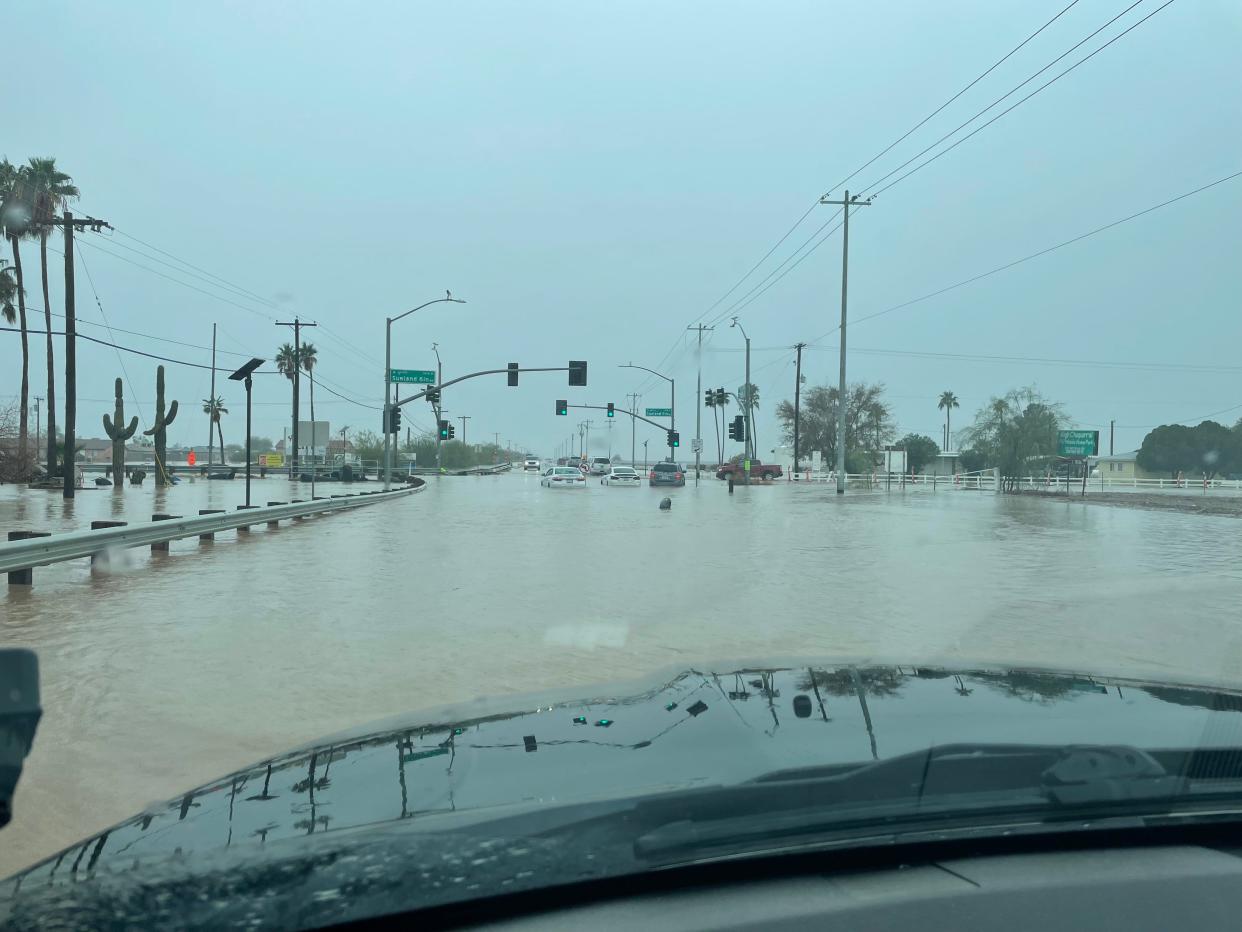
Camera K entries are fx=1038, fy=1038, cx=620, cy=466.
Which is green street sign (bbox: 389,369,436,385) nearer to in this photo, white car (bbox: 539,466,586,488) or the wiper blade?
white car (bbox: 539,466,586,488)

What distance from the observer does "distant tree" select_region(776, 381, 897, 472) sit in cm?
10112

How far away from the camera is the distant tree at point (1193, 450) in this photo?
73.4 meters

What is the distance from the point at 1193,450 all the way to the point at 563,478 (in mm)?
49519

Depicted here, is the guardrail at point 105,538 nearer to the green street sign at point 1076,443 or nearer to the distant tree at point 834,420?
the green street sign at point 1076,443

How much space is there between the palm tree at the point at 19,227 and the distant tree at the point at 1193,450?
72.3 metres

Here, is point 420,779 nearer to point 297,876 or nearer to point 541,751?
point 541,751

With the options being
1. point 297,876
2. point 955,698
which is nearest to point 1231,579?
point 955,698

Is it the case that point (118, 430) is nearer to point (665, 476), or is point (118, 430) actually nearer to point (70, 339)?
point (70, 339)

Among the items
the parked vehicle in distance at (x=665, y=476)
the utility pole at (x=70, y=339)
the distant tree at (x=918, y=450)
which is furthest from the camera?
the distant tree at (x=918, y=450)

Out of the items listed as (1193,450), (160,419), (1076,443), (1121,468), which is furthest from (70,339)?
(1121,468)

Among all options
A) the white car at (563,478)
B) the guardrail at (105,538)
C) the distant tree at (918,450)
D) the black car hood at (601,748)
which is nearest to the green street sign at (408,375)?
the white car at (563,478)

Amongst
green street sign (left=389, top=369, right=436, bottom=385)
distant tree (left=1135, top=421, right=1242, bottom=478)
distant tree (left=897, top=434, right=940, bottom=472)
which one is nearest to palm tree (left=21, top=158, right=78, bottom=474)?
green street sign (left=389, top=369, right=436, bottom=385)

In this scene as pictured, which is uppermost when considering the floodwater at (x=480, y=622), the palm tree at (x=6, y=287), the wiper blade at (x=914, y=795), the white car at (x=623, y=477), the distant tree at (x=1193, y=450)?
the palm tree at (x=6, y=287)

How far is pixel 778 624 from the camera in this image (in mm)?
11016
